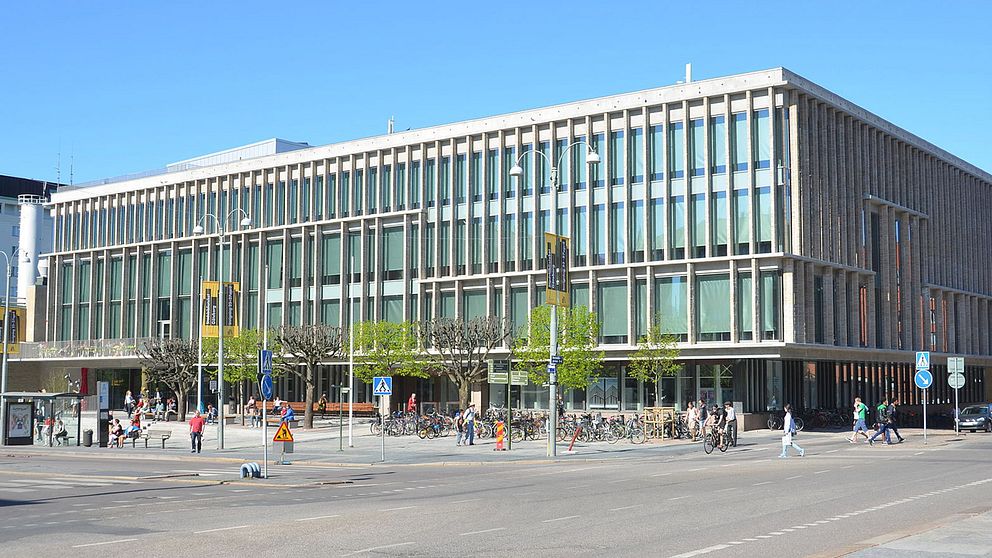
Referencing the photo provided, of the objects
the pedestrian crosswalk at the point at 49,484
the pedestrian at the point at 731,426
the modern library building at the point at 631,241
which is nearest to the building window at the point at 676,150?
the modern library building at the point at 631,241

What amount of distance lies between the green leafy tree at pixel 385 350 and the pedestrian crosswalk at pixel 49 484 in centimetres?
3244

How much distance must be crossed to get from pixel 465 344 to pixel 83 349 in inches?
1606

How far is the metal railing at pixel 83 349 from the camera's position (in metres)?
82.1

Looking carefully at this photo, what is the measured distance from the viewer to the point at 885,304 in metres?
66.6

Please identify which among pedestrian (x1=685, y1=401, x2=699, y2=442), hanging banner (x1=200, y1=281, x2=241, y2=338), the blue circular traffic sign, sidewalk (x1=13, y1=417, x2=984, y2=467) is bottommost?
sidewalk (x1=13, y1=417, x2=984, y2=467)

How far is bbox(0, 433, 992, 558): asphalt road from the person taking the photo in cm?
1463

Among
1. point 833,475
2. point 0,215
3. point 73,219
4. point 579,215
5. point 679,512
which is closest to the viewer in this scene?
point 679,512

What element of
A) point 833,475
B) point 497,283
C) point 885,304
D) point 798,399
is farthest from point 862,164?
point 833,475

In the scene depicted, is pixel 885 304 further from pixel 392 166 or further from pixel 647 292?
pixel 392 166

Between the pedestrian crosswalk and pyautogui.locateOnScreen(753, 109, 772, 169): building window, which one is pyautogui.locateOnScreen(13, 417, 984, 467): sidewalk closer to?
the pedestrian crosswalk

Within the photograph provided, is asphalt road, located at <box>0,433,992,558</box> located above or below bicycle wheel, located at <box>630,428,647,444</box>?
above

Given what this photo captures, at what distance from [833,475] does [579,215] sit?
3696 centimetres

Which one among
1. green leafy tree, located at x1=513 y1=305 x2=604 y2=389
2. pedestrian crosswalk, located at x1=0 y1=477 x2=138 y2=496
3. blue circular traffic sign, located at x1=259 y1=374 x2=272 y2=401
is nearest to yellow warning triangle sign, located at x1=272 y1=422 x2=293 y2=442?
blue circular traffic sign, located at x1=259 y1=374 x2=272 y2=401

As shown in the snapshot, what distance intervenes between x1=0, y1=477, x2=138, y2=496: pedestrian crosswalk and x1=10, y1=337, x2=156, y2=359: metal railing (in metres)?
50.7
